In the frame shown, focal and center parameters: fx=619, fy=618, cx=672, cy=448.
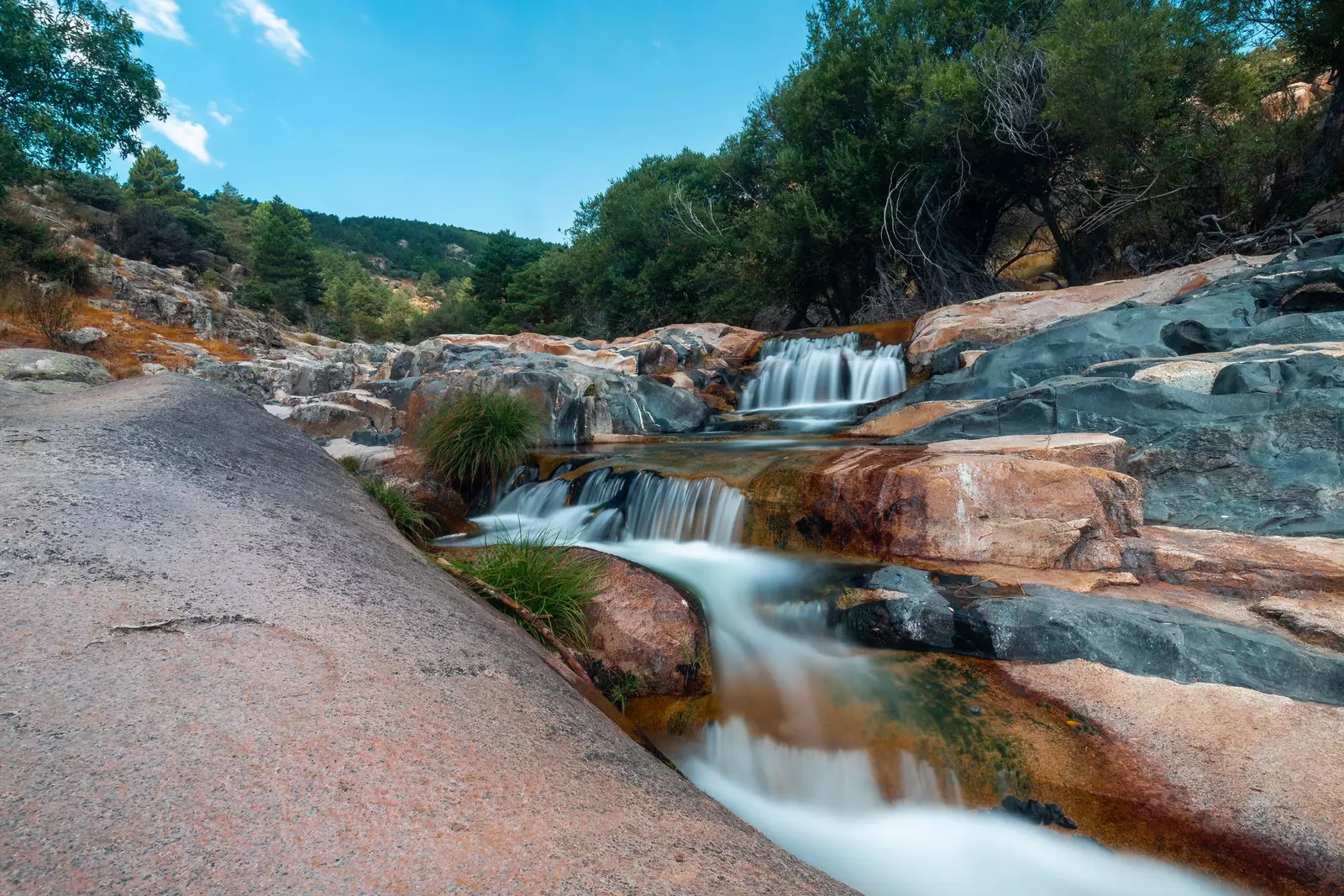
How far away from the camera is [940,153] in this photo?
13.8 m

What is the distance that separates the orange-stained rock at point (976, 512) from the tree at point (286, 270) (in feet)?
135

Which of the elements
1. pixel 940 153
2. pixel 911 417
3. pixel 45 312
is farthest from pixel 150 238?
pixel 911 417

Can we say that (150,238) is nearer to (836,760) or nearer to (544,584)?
(544,584)

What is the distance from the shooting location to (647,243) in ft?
79.5

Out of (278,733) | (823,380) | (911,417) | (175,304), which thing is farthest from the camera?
(175,304)

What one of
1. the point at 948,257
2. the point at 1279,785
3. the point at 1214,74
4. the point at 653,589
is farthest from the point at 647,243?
the point at 1279,785

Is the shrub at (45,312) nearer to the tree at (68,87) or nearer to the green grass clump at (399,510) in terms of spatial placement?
the tree at (68,87)

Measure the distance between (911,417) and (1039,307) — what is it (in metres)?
4.74

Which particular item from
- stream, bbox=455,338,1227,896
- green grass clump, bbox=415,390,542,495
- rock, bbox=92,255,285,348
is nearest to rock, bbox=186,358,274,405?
rock, bbox=92,255,285,348

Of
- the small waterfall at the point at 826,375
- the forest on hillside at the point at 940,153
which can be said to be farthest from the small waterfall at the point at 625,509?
the forest on hillside at the point at 940,153

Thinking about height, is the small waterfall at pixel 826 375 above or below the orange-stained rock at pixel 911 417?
above

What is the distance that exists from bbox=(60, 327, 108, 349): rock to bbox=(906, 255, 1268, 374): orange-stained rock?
16.7 metres

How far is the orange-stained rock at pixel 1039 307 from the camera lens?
883 centimetres

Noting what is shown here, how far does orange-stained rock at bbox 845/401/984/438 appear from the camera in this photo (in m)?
6.56
